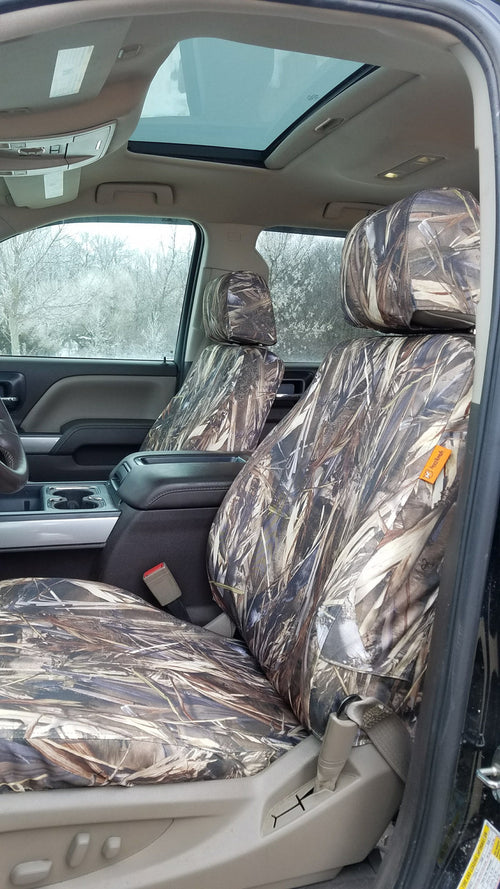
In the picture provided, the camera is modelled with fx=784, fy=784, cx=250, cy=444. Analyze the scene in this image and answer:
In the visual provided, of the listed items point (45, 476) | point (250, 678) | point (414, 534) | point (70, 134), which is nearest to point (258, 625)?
point (250, 678)

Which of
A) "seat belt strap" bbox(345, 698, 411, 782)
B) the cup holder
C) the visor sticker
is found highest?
the cup holder

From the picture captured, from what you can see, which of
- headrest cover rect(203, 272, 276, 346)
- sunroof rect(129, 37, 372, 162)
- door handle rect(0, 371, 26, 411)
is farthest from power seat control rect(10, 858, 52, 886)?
door handle rect(0, 371, 26, 411)

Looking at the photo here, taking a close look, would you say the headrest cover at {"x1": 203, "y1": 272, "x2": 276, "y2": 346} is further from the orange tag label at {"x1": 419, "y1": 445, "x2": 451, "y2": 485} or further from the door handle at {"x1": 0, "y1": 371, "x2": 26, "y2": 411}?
the orange tag label at {"x1": 419, "y1": 445, "x2": 451, "y2": 485}

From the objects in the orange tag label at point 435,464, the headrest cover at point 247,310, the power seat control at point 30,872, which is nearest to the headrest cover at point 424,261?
the orange tag label at point 435,464

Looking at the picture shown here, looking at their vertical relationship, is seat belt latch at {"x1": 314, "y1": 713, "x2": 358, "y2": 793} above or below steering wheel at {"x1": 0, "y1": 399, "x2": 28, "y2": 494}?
below

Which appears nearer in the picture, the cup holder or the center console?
the center console

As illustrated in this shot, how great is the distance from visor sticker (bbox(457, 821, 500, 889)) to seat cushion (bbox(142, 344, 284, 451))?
62.6 inches

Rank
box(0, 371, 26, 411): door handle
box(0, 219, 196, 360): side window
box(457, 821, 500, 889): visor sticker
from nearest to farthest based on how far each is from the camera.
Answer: box(457, 821, 500, 889): visor sticker
box(0, 219, 196, 360): side window
box(0, 371, 26, 411): door handle

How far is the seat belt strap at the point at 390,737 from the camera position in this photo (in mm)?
1101

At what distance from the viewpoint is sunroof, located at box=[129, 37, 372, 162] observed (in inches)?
75.8

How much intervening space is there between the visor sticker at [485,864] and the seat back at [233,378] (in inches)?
63.2

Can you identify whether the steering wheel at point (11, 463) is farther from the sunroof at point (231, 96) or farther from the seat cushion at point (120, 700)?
the sunroof at point (231, 96)

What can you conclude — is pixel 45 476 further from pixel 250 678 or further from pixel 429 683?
pixel 429 683

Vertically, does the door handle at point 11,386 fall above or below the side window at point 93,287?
below
